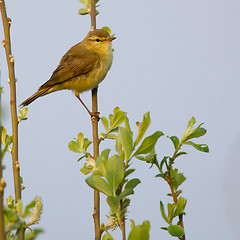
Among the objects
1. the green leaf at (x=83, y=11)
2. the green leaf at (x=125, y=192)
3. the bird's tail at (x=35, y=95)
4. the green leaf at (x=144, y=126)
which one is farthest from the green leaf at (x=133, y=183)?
the bird's tail at (x=35, y=95)

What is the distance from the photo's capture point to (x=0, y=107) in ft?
2.27

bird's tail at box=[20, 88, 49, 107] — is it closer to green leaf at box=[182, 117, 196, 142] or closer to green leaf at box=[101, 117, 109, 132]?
green leaf at box=[101, 117, 109, 132]

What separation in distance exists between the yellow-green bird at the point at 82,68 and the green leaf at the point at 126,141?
10.9 feet

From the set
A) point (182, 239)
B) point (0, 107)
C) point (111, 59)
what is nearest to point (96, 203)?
point (182, 239)

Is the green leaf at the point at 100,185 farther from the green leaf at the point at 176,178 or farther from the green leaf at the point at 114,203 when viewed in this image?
the green leaf at the point at 176,178

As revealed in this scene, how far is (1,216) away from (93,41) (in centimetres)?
435

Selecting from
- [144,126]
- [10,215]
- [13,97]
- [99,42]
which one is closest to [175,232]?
[144,126]

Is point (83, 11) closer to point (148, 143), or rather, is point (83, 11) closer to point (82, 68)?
point (148, 143)

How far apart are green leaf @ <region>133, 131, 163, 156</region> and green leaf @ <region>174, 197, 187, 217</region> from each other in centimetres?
21

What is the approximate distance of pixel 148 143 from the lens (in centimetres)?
134

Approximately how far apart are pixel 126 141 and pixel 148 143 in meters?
0.07

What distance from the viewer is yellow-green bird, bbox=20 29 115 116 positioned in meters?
4.75

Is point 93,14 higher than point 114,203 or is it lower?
higher

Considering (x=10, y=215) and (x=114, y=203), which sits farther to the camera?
(x=114, y=203)
